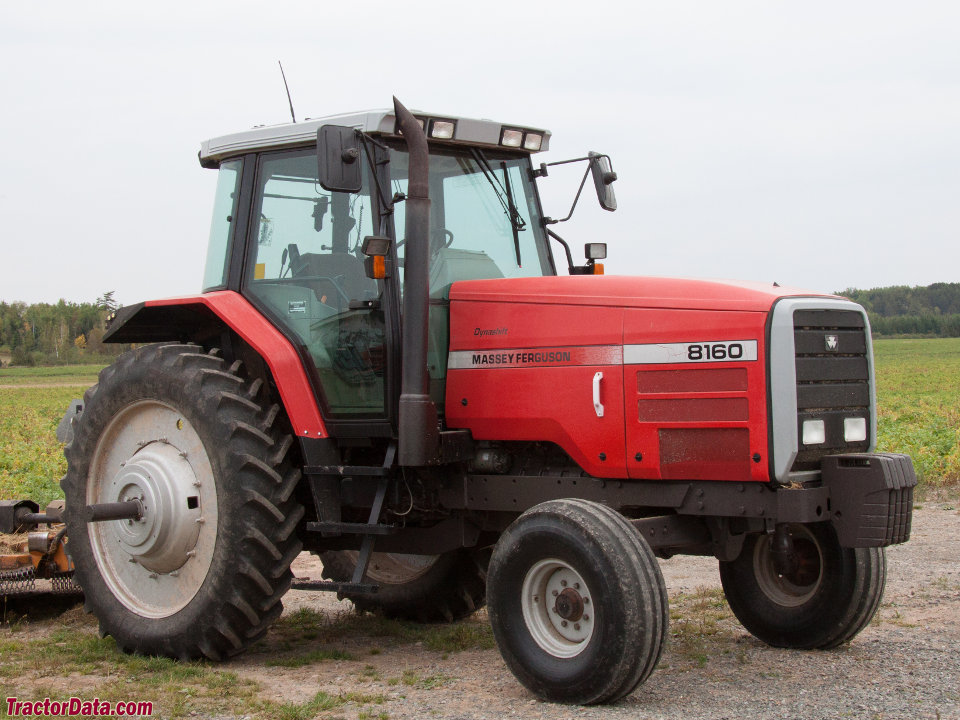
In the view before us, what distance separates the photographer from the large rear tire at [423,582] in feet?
24.2

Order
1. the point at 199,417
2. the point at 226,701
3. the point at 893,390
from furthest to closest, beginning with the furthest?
1. the point at 893,390
2. the point at 199,417
3. the point at 226,701

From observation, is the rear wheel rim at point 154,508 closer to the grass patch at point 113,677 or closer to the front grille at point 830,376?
the grass patch at point 113,677

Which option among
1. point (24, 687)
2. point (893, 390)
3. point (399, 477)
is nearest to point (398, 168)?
point (399, 477)

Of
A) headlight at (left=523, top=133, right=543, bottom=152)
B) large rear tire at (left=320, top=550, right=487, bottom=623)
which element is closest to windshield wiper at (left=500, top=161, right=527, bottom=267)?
headlight at (left=523, top=133, right=543, bottom=152)

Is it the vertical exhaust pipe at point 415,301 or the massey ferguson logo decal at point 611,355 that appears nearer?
the massey ferguson logo decal at point 611,355

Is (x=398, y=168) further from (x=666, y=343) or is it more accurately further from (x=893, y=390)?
(x=893, y=390)

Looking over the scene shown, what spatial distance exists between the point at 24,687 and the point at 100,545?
133 centimetres

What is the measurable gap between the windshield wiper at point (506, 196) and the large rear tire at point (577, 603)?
2.00 m

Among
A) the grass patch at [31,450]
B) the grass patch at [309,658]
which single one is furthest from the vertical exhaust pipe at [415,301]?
the grass patch at [31,450]

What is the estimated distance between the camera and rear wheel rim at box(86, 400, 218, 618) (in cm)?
626

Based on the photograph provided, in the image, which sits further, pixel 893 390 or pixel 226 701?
pixel 893 390

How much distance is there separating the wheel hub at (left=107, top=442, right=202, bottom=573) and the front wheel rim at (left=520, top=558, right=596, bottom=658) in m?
2.00

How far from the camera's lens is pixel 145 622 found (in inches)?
251

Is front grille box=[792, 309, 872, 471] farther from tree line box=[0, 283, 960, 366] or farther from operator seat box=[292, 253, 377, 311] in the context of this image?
tree line box=[0, 283, 960, 366]
